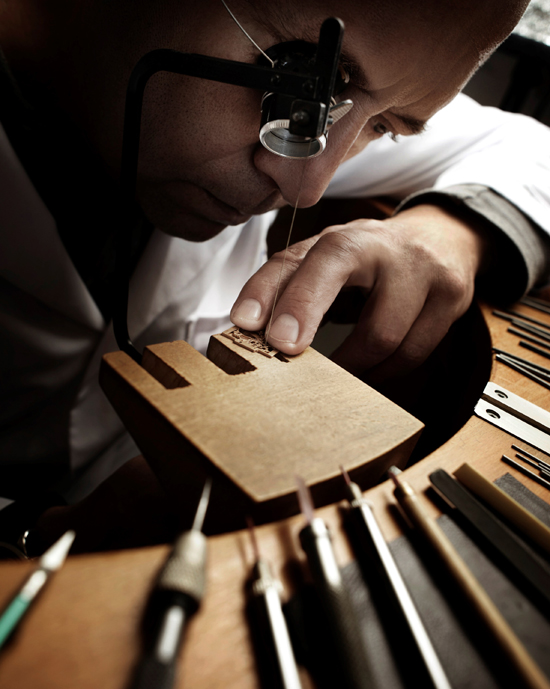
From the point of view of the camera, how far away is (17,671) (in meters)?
0.21

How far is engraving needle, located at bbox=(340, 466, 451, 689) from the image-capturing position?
0.80 feet

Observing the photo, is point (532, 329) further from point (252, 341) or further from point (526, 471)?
point (252, 341)

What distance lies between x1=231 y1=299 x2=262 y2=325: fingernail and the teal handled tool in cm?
36

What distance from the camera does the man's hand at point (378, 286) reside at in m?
0.58

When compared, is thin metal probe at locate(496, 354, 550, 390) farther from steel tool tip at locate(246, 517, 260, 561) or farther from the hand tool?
steel tool tip at locate(246, 517, 260, 561)

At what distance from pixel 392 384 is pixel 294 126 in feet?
2.15

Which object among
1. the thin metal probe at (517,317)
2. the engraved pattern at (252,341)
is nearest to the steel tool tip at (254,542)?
the engraved pattern at (252,341)

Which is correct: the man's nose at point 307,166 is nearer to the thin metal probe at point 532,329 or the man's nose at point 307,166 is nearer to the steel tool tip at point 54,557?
the thin metal probe at point 532,329

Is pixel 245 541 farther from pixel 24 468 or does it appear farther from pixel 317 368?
pixel 24 468

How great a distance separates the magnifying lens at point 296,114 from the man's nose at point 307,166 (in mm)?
101

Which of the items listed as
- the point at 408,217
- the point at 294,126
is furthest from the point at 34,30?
the point at 408,217

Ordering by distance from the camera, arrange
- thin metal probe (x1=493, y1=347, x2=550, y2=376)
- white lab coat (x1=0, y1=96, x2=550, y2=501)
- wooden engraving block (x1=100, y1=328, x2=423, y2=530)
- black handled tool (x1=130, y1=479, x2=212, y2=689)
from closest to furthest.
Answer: black handled tool (x1=130, y1=479, x2=212, y2=689), wooden engraving block (x1=100, y1=328, x2=423, y2=530), thin metal probe (x1=493, y1=347, x2=550, y2=376), white lab coat (x1=0, y1=96, x2=550, y2=501)

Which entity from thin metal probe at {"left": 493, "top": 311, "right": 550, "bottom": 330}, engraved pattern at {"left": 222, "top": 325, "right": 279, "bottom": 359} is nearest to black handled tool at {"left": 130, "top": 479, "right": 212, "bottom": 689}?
engraved pattern at {"left": 222, "top": 325, "right": 279, "bottom": 359}

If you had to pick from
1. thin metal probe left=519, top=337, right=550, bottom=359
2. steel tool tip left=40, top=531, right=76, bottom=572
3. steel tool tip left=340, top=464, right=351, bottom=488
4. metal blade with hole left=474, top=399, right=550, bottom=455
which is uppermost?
thin metal probe left=519, top=337, right=550, bottom=359
